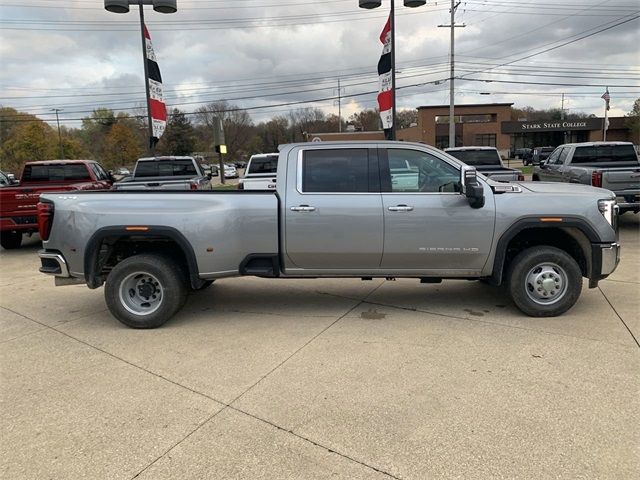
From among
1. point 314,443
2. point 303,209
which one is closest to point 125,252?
point 303,209

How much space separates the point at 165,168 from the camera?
44.0ft

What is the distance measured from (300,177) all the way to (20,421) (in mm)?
3300

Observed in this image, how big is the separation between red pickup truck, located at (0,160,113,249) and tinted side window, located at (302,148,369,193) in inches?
293

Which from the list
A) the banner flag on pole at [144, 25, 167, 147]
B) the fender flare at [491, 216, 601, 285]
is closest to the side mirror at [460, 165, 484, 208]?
the fender flare at [491, 216, 601, 285]

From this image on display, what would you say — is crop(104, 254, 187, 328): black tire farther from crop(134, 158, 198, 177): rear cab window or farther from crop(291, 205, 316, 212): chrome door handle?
crop(134, 158, 198, 177): rear cab window

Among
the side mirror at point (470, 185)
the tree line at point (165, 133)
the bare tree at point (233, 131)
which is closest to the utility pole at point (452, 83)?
the tree line at point (165, 133)

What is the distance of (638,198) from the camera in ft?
33.0

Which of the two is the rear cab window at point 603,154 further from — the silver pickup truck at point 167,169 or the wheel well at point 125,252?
the wheel well at point 125,252

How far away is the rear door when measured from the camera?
17.0 ft

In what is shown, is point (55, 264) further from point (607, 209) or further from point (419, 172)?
point (607, 209)

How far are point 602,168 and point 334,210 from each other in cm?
806

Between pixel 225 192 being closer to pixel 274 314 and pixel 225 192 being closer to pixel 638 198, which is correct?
pixel 274 314

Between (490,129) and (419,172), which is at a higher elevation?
(490,129)

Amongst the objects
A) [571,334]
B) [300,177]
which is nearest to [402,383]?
[571,334]
